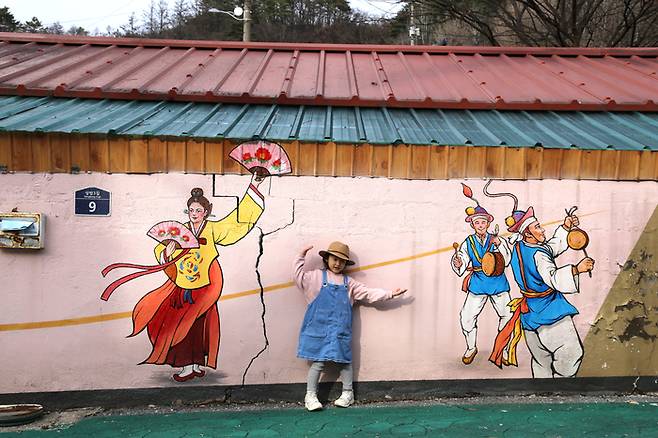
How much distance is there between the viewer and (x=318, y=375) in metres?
5.45

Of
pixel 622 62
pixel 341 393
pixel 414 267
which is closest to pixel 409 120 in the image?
pixel 414 267

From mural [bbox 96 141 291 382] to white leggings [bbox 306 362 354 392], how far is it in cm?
87

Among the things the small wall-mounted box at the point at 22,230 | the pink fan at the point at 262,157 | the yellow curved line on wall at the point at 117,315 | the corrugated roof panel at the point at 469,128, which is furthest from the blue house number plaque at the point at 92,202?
the corrugated roof panel at the point at 469,128

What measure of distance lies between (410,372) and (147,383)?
7.71 feet

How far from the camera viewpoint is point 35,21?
145 ft

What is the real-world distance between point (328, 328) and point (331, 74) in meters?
3.56

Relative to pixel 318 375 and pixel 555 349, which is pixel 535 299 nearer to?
pixel 555 349

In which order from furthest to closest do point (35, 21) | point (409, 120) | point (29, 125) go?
point (35, 21)
point (409, 120)
point (29, 125)

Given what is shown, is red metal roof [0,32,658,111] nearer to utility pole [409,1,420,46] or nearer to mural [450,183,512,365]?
mural [450,183,512,365]

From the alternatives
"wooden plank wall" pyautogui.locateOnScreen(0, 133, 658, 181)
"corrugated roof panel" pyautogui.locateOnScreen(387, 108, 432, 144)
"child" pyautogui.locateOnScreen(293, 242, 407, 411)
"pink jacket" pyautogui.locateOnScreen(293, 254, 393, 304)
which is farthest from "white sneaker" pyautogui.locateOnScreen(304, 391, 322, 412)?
"corrugated roof panel" pyautogui.locateOnScreen(387, 108, 432, 144)

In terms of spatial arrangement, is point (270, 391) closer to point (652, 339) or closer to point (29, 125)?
point (29, 125)

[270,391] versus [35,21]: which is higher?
[35,21]

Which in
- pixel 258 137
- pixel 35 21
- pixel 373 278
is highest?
pixel 35 21

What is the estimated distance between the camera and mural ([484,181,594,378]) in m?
5.62
